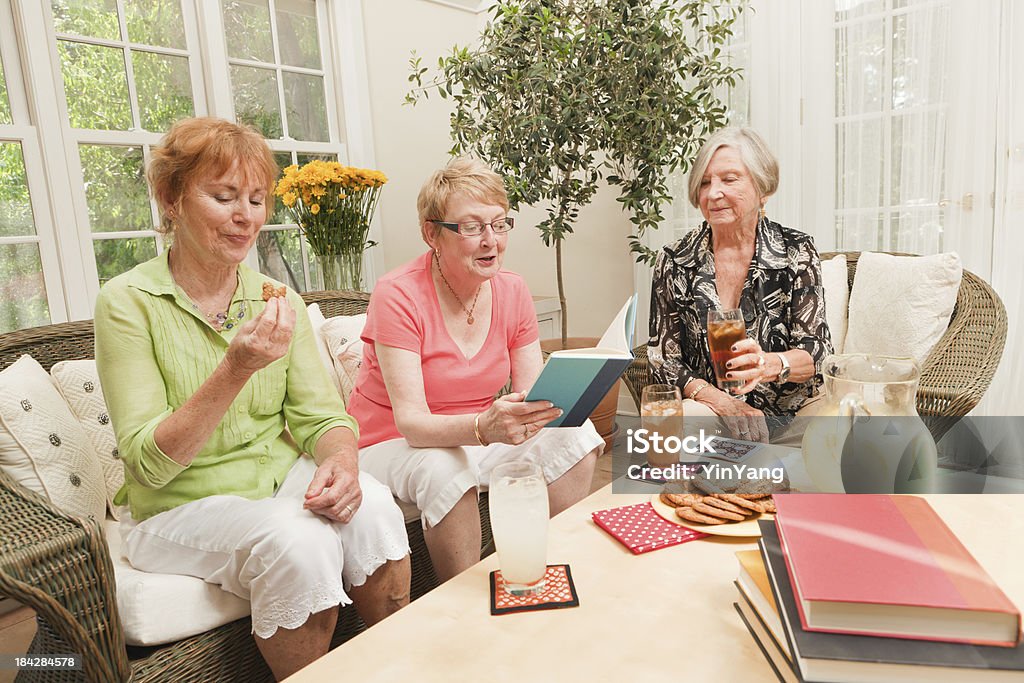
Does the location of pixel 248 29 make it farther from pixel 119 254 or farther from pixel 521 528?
pixel 521 528

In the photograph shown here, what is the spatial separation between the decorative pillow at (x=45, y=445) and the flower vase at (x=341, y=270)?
4.30ft

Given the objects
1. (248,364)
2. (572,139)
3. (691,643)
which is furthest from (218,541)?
(572,139)

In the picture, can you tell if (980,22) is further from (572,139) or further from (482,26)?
(482,26)

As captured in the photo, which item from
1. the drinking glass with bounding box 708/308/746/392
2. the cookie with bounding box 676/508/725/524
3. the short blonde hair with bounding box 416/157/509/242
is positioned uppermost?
the short blonde hair with bounding box 416/157/509/242

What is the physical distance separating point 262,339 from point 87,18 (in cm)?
202

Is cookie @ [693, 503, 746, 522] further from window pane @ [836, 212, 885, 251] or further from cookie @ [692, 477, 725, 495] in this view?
window pane @ [836, 212, 885, 251]

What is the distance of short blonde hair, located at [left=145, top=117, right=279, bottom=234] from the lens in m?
1.38

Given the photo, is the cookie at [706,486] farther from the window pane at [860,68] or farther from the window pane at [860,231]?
the window pane at [860,68]

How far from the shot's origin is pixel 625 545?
1116mm

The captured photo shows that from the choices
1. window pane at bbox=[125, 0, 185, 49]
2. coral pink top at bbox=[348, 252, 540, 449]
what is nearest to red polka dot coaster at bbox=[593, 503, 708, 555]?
coral pink top at bbox=[348, 252, 540, 449]

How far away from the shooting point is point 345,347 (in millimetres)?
2162

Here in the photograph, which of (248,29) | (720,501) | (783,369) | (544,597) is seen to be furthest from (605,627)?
(248,29)

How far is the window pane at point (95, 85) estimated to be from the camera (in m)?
2.45

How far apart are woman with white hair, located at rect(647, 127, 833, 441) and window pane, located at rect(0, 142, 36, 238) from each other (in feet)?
7.13
